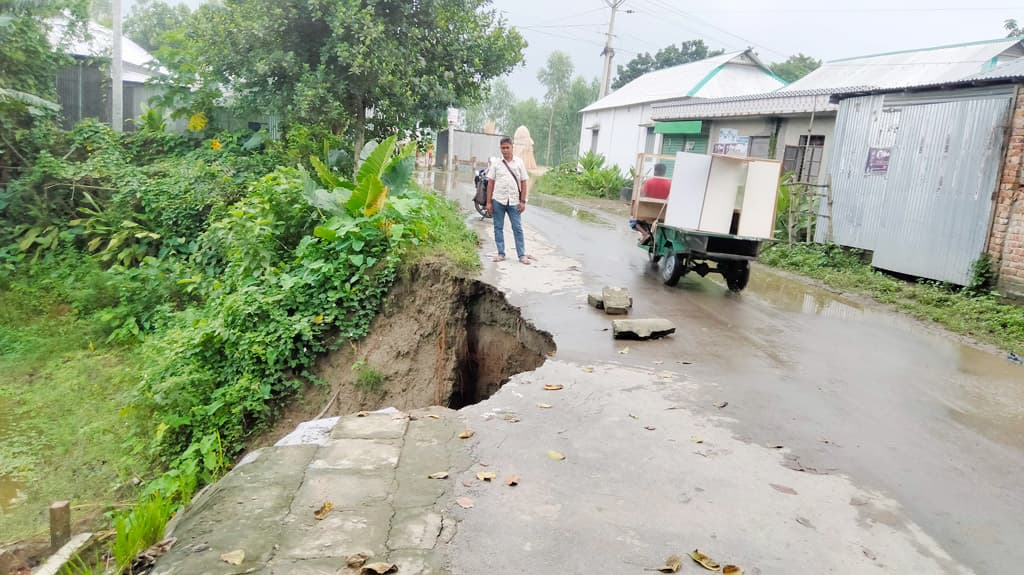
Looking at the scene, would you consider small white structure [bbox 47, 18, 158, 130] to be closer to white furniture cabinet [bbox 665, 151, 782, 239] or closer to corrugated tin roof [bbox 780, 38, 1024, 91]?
white furniture cabinet [bbox 665, 151, 782, 239]

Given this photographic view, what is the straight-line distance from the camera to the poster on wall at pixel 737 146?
2014cm

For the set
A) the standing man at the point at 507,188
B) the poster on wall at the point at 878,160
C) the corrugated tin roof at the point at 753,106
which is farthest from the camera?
the corrugated tin roof at the point at 753,106

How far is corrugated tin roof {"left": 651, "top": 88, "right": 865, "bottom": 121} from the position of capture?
646 inches

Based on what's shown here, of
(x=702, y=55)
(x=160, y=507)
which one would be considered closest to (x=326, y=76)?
(x=160, y=507)

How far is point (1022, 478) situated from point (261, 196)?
8.48 m

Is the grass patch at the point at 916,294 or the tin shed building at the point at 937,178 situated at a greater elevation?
the tin shed building at the point at 937,178

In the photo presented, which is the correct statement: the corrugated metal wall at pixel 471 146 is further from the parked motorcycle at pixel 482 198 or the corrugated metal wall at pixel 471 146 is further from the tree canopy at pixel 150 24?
the parked motorcycle at pixel 482 198

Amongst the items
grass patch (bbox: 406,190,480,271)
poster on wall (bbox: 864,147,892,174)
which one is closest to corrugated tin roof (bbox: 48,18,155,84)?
grass patch (bbox: 406,190,480,271)

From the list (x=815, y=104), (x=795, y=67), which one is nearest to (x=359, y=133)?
(x=815, y=104)

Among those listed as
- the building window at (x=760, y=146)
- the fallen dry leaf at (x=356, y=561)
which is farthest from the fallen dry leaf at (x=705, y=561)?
the building window at (x=760, y=146)

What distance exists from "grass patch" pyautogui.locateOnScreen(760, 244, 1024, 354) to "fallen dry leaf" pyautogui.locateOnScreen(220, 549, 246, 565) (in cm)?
838

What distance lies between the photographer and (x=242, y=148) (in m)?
13.4

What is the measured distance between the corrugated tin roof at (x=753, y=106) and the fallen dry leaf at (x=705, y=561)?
14025 mm

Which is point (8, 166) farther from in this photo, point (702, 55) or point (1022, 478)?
point (702, 55)
